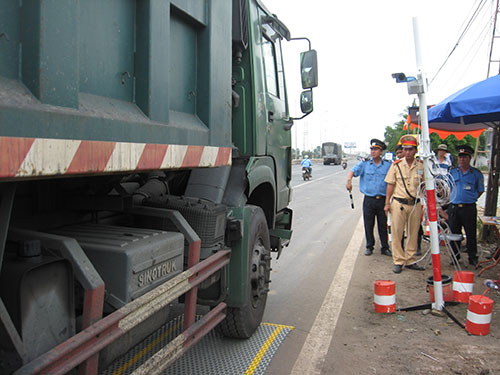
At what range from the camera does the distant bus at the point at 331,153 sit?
200 ft

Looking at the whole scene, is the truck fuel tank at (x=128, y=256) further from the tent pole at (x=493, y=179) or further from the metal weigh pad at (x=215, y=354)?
the tent pole at (x=493, y=179)

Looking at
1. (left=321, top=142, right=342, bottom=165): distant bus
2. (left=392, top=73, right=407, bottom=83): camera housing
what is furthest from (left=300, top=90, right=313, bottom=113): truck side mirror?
(left=321, top=142, right=342, bottom=165): distant bus

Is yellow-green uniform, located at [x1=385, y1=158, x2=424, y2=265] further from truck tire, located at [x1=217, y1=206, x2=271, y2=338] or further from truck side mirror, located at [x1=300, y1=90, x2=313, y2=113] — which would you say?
truck tire, located at [x1=217, y1=206, x2=271, y2=338]

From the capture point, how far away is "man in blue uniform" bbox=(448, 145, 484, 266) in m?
6.53

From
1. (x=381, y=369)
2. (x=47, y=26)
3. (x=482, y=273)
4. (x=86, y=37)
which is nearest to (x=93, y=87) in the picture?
(x=86, y=37)

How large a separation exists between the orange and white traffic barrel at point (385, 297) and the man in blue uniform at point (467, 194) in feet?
8.58

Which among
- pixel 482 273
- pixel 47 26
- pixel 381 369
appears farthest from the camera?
pixel 482 273

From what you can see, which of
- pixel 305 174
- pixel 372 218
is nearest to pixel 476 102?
pixel 372 218

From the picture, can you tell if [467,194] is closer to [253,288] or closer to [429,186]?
[429,186]

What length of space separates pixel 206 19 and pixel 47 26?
1371 millimetres

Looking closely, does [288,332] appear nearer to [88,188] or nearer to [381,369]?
[381,369]

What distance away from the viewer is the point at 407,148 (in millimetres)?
6137

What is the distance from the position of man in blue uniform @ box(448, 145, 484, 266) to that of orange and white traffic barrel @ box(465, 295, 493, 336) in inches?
108

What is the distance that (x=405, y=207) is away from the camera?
20.7ft
